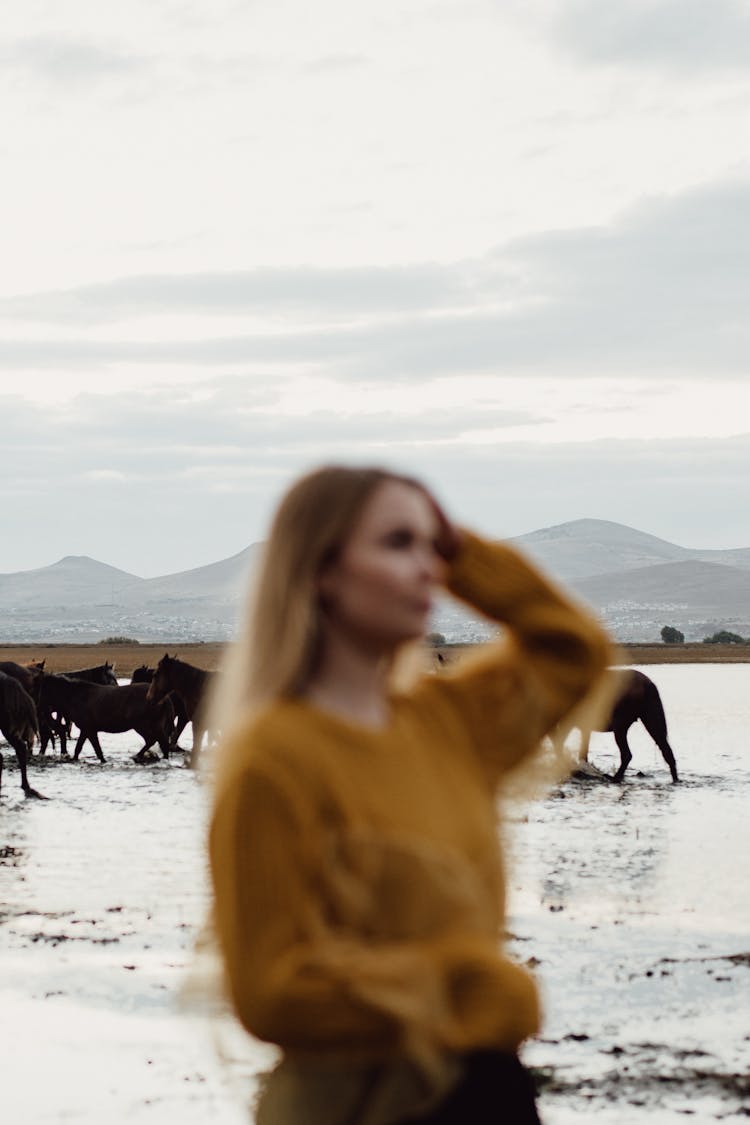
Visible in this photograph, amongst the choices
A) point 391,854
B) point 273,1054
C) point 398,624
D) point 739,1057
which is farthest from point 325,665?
Result: point 739,1057

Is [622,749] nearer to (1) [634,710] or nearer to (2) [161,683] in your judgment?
(1) [634,710]

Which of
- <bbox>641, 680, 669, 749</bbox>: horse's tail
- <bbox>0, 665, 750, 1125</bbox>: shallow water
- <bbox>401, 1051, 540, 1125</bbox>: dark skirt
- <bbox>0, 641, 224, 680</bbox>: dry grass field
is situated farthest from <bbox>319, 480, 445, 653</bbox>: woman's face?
<bbox>0, 641, 224, 680</bbox>: dry grass field

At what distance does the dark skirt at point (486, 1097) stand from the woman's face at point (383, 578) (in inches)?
23.5

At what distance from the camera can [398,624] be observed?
7.31 ft

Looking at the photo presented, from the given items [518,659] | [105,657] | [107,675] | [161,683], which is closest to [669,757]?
[161,683]

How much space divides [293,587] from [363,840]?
364 millimetres

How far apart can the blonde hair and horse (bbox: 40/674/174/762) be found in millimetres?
20477

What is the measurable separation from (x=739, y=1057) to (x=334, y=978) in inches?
226

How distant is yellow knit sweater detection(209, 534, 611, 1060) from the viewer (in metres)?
1.99

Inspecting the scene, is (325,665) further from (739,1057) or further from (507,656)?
(739,1057)

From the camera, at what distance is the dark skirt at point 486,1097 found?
2.23m

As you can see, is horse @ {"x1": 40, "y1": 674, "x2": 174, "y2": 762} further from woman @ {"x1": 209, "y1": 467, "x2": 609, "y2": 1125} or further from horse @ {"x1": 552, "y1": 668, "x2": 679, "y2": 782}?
woman @ {"x1": 209, "y1": 467, "x2": 609, "y2": 1125}

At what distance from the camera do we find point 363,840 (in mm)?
2064

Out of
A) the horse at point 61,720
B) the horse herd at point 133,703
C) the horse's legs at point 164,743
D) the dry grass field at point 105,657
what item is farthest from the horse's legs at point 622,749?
the dry grass field at point 105,657
